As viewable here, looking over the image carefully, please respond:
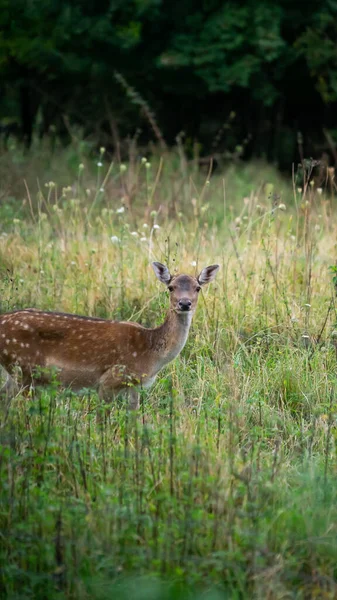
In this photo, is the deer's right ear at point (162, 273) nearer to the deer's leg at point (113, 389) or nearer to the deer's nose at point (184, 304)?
the deer's nose at point (184, 304)

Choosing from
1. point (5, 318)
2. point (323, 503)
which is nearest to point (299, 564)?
point (323, 503)

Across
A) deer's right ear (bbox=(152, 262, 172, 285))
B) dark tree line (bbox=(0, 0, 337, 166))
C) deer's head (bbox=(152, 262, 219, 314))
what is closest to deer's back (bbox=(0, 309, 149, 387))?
deer's head (bbox=(152, 262, 219, 314))

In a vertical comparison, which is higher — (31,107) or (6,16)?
(6,16)

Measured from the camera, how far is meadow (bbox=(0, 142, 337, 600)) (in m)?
4.37

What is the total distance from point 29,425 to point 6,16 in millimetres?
12416

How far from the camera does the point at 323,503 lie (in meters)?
4.86

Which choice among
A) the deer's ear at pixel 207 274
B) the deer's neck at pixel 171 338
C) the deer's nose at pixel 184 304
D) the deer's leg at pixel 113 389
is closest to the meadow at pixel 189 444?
the deer's leg at pixel 113 389

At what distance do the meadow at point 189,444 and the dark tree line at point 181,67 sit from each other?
7.09 m

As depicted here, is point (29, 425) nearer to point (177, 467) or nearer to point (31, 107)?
point (177, 467)

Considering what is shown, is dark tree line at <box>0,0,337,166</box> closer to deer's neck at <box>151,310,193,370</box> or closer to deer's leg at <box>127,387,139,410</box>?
deer's neck at <box>151,310,193,370</box>

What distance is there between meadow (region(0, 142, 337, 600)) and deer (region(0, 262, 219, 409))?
18cm

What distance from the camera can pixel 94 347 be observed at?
22.1 ft

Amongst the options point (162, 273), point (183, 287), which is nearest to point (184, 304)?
point (183, 287)

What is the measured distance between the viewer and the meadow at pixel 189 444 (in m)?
4.37
